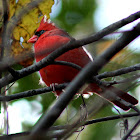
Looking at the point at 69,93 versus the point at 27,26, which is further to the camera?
the point at 27,26

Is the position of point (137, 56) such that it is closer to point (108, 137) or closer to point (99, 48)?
point (99, 48)

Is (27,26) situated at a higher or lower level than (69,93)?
higher

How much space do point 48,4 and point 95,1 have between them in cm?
131

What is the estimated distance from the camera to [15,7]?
2.46 m

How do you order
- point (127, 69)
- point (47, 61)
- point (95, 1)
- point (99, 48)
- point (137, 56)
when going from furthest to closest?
point (95, 1), point (137, 56), point (99, 48), point (127, 69), point (47, 61)

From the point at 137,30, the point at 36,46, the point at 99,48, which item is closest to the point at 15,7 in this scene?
the point at 36,46

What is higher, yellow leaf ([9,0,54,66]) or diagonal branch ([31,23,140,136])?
yellow leaf ([9,0,54,66])

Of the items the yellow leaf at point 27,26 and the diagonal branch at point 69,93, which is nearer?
the diagonal branch at point 69,93

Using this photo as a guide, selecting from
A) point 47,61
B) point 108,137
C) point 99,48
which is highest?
point 99,48

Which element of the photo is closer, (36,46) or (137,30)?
(137,30)

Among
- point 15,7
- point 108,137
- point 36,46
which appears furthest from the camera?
point 108,137

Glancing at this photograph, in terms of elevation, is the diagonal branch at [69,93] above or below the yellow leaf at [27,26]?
below

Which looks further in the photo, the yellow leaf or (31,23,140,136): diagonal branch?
the yellow leaf

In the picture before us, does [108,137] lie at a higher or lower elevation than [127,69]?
lower
